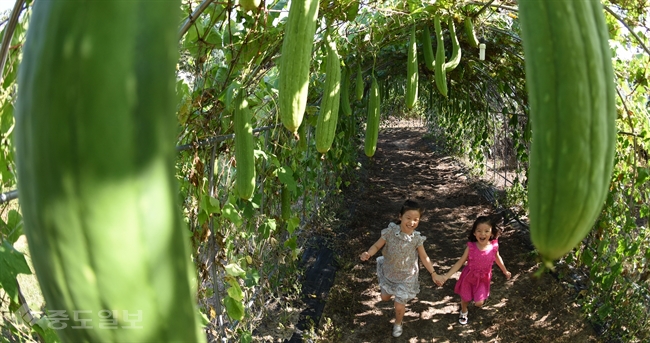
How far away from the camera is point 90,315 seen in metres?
0.38

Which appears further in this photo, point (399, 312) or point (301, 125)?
point (399, 312)

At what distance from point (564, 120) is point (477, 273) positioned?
4.76 meters

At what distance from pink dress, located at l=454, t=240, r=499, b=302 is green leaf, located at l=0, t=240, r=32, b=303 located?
4563mm

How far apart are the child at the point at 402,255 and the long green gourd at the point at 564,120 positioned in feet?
13.6

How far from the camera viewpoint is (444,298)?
5.68 m

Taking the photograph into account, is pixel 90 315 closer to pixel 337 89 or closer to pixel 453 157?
pixel 337 89

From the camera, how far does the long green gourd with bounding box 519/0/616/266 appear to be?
0.62 metres

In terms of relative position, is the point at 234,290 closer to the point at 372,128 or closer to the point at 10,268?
the point at 372,128

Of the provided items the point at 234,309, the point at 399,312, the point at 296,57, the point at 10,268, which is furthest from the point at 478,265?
the point at 10,268

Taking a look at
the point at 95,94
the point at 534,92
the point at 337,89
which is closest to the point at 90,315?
the point at 95,94

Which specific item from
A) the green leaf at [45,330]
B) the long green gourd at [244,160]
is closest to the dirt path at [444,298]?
the long green gourd at [244,160]

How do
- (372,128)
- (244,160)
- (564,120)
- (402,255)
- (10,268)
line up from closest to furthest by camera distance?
(564,120) < (10,268) < (244,160) < (372,128) < (402,255)

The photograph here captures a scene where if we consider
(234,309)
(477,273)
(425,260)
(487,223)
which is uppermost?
(234,309)

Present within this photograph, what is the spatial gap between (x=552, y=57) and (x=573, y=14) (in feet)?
0.21
